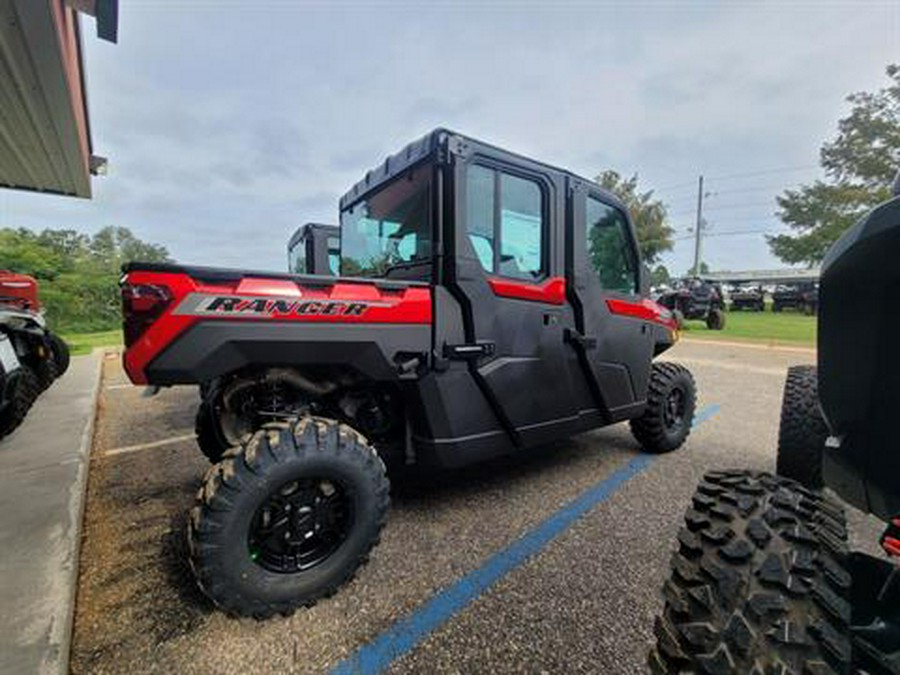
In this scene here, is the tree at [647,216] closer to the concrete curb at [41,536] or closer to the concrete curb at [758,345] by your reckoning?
the concrete curb at [758,345]

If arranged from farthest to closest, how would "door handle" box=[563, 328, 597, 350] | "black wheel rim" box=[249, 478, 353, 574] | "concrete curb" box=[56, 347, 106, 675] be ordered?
"door handle" box=[563, 328, 597, 350] → "black wheel rim" box=[249, 478, 353, 574] → "concrete curb" box=[56, 347, 106, 675]

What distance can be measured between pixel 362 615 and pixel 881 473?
1.94 metres

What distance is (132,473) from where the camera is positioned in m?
3.59

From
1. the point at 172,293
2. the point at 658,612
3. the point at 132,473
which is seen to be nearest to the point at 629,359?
the point at 658,612

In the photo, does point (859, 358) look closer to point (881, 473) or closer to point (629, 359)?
point (881, 473)

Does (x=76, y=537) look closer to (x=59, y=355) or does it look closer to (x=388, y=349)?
(x=388, y=349)

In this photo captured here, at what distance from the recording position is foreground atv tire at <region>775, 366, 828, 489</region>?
9.62 ft

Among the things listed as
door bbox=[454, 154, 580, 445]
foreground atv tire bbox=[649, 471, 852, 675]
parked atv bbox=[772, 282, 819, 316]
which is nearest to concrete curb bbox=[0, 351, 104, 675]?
foreground atv tire bbox=[649, 471, 852, 675]

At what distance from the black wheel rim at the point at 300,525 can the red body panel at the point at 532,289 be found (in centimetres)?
148

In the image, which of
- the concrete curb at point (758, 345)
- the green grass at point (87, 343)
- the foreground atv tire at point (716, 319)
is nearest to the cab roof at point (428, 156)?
the concrete curb at point (758, 345)

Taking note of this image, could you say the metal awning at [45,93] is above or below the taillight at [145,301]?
above

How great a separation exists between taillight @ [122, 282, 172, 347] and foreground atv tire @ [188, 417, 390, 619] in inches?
27.2

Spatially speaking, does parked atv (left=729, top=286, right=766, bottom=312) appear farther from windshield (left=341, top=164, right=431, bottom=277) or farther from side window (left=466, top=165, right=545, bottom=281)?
windshield (left=341, top=164, right=431, bottom=277)

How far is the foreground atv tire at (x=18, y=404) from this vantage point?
13.1ft
